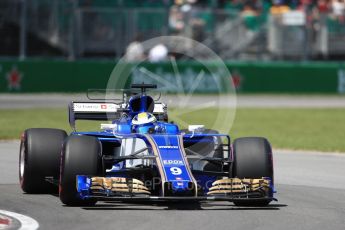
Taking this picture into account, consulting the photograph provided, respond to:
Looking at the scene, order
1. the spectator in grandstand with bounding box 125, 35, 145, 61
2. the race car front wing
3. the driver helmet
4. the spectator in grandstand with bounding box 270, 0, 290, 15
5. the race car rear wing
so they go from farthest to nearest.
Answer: the spectator in grandstand with bounding box 270, 0, 290, 15 → the spectator in grandstand with bounding box 125, 35, 145, 61 → the race car rear wing → the driver helmet → the race car front wing

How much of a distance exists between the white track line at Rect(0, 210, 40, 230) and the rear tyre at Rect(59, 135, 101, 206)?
71 cm

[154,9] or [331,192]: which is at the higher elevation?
[154,9]

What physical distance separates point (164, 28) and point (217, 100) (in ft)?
11.2

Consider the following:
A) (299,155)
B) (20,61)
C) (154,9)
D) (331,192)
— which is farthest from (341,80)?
(331,192)

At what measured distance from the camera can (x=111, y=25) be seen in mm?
37406

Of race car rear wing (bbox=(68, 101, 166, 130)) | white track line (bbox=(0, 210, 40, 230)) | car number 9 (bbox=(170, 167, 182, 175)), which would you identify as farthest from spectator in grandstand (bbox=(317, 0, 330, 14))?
white track line (bbox=(0, 210, 40, 230))

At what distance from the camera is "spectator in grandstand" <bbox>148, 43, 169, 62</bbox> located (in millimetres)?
35875

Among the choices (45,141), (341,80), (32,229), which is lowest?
(32,229)

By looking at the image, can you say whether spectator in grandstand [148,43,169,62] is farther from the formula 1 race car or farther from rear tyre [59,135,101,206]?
rear tyre [59,135,101,206]

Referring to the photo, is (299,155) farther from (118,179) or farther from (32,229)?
(32,229)

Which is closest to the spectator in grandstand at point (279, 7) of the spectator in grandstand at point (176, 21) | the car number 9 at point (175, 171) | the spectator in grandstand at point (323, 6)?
the spectator in grandstand at point (323, 6)

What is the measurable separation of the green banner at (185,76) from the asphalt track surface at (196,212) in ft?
69.2

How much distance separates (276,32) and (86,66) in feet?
26.6

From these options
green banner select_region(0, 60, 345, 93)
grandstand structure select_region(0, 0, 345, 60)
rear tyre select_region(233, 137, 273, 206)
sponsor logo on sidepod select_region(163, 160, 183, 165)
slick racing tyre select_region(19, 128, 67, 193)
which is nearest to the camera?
sponsor logo on sidepod select_region(163, 160, 183, 165)
